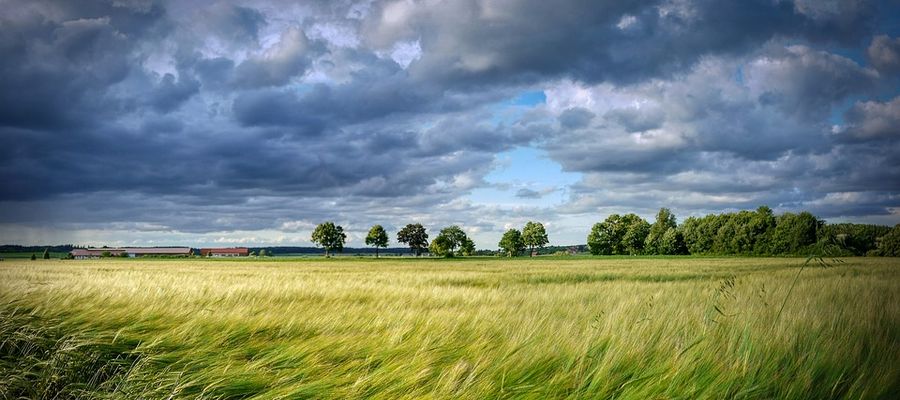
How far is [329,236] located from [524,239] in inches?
2081

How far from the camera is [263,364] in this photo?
3.69 m

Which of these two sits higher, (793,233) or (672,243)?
(793,233)

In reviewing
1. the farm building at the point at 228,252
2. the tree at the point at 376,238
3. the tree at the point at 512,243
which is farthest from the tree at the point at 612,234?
the farm building at the point at 228,252

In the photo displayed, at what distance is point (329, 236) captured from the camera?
403 ft

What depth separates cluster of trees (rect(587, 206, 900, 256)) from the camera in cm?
5188

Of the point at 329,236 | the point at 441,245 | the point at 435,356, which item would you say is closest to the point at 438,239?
the point at 441,245

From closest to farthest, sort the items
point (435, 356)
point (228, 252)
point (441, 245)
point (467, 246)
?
point (435, 356), point (441, 245), point (467, 246), point (228, 252)

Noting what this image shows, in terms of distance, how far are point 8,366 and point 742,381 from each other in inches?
222

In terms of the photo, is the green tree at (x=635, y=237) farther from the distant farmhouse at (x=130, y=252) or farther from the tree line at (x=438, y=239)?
the distant farmhouse at (x=130, y=252)

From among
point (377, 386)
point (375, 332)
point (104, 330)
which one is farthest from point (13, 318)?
point (377, 386)

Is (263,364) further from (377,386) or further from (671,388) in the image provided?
(671,388)

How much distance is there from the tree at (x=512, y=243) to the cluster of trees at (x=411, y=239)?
10877 millimetres

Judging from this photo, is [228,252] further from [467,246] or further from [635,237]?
[635,237]

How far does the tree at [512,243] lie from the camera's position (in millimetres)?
131875
